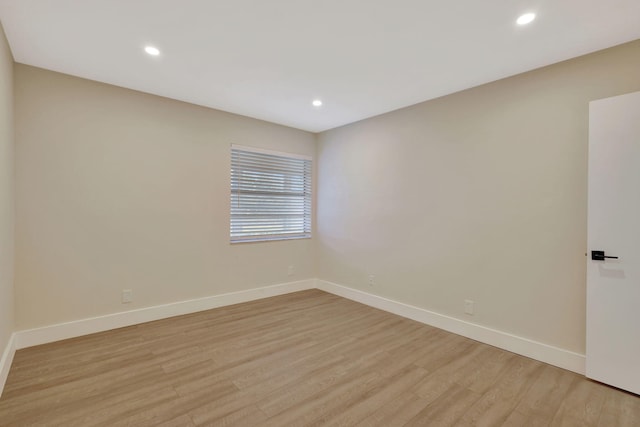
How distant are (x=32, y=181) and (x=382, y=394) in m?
3.55

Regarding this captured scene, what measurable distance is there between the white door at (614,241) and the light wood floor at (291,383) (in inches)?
10.4

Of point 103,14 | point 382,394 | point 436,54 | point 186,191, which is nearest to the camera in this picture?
point 103,14

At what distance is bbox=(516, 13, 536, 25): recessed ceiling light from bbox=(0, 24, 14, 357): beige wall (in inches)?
141

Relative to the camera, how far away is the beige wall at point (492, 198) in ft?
7.93

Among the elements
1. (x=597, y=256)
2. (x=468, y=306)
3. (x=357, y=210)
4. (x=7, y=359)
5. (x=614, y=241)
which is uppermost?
(x=357, y=210)

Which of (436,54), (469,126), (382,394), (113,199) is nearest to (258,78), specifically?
(436,54)

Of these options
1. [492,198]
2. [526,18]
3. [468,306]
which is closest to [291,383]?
[468,306]

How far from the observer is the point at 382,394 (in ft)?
6.82

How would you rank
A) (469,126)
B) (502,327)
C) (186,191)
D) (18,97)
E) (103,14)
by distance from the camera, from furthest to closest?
(186,191)
(469,126)
(502,327)
(18,97)
(103,14)

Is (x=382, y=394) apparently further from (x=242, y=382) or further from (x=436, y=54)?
(x=436, y=54)

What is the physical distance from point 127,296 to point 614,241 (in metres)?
4.46

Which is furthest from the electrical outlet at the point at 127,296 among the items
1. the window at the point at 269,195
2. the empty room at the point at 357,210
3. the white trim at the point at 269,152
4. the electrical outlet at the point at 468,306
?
the electrical outlet at the point at 468,306

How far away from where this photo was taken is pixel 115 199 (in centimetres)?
310

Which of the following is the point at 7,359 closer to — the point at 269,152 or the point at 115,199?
the point at 115,199
